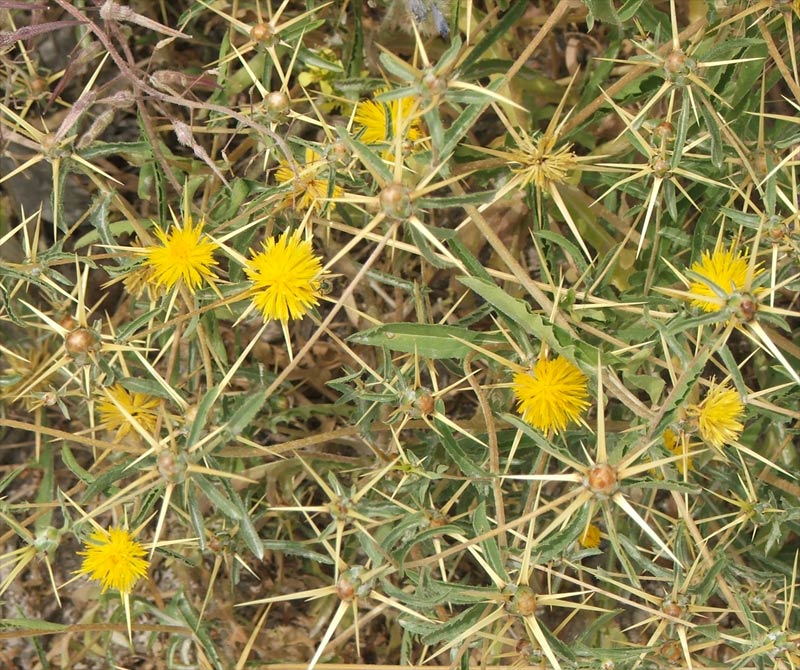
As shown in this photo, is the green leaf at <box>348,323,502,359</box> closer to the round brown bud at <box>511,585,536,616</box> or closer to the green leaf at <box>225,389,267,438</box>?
the green leaf at <box>225,389,267,438</box>

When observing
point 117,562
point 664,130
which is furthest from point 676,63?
point 117,562

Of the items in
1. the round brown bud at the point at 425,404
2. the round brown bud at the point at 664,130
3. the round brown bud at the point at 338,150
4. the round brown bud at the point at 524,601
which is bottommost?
the round brown bud at the point at 524,601

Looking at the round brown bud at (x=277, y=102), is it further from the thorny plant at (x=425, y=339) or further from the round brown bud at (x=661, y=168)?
the round brown bud at (x=661, y=168)

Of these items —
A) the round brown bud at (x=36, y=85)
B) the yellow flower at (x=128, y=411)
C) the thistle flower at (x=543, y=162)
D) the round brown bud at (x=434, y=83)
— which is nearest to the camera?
the round brown bud at (x=434, y=83)

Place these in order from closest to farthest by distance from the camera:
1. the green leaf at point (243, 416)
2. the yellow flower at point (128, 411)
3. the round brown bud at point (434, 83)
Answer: the round brown bud at point (434, 83)
the green leaf at point (243, 416)
the yellow flower at point (128, 411)

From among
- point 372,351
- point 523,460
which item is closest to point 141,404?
point 372,351

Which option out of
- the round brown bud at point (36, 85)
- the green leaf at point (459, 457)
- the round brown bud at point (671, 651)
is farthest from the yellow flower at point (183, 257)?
the round brown bud at point (671, 651)

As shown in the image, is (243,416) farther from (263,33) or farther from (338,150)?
(263,33)

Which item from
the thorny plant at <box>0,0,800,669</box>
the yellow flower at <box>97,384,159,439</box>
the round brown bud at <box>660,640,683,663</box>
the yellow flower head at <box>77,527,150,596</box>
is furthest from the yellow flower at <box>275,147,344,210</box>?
the round brown bud at <box>660,640,683,663</box>

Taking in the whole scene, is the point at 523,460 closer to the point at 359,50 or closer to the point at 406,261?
the point at 406,261
